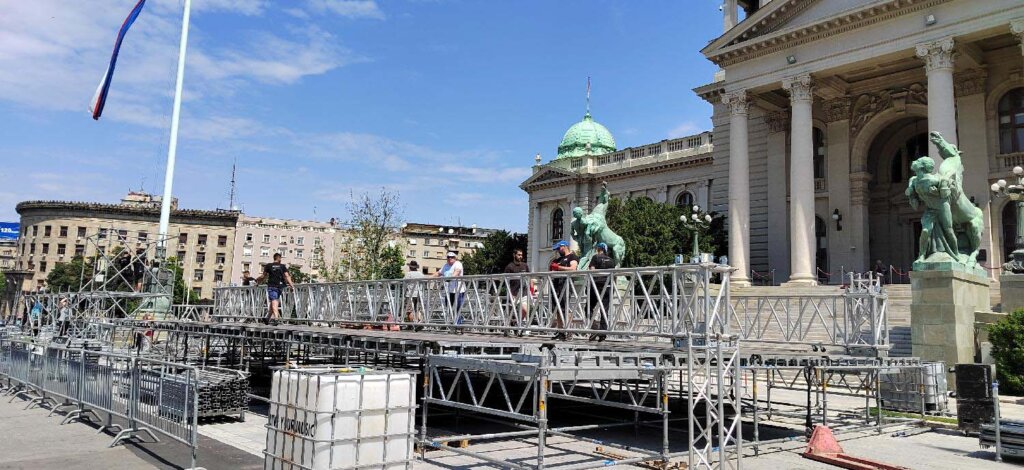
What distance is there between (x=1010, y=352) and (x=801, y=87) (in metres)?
19.9

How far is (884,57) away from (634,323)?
28.2m

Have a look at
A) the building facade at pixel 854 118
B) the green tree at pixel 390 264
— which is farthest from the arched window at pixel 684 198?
the green tree at pixel 390 264

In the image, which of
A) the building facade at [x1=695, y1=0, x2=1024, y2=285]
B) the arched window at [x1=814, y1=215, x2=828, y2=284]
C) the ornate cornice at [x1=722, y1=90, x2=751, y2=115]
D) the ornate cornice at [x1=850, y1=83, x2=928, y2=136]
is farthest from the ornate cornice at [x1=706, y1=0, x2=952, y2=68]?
the arched window at [x1=814, y1=215, x2=828, y2=284]

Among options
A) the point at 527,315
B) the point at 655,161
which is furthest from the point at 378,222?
the point at 527,315

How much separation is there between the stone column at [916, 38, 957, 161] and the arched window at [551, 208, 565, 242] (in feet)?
127

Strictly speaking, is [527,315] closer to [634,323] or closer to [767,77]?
[634,323]

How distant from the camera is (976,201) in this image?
33375 millimetres

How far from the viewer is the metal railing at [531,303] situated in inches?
373

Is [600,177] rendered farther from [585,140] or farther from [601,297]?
[601,297]

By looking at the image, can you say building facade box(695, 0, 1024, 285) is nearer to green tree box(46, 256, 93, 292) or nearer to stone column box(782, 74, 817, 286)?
stone column box(782, 74, 817, 286)

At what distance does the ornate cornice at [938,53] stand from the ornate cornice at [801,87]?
16.9 ft

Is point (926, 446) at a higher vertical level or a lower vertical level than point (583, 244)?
lower

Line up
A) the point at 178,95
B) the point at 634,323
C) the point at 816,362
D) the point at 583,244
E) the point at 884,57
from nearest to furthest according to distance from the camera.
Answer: the point at 634,323 → the point at 816,362 → the point at 583,244 → the point at 178,95 → the point at 884,57

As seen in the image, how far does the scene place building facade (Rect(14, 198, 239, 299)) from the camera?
9169 centimetres
